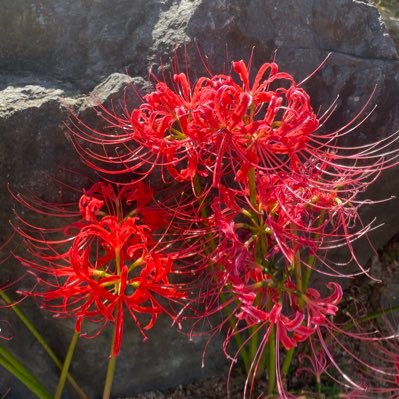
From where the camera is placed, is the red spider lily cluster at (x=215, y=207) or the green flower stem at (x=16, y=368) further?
the green flower stem at (x=16, y=368)

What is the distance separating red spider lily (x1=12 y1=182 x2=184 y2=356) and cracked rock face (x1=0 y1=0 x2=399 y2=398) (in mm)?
128

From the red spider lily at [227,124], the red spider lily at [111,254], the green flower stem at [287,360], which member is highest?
the red spider lily at [227,124]

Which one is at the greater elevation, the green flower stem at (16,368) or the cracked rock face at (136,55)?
the cracked rock face at (136,55)

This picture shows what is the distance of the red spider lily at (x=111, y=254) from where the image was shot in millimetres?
1309

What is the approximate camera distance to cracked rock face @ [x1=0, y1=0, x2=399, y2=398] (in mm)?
1566

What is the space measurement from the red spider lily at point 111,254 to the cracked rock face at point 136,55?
128mm

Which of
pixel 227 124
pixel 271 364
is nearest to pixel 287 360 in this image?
pixel 271 364

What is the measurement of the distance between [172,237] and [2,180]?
19.4 inches

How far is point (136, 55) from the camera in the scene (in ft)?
5.45

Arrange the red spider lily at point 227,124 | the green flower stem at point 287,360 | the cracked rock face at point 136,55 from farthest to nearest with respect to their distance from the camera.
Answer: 1. the green flower stem at point 287,360
2. the cracked rock face at point 136,55
3. the red spider lily at point 227,124

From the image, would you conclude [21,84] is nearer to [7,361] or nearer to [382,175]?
[7,361]

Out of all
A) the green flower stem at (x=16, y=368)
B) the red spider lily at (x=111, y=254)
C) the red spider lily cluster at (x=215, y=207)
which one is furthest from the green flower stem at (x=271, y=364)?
the green flower stem at (x=16, y=368)

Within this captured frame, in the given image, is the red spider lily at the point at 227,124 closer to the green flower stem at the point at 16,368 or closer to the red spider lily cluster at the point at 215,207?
the red spider lily cluster at the point at 215,207

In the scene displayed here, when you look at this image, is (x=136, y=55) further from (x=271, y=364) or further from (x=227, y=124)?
(x=271, y=364)
